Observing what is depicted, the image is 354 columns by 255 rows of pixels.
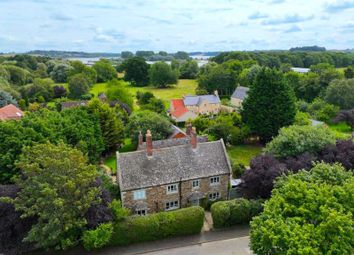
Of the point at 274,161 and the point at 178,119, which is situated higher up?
the point at 274,161

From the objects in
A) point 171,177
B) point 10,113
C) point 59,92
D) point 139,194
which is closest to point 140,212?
point 139,194

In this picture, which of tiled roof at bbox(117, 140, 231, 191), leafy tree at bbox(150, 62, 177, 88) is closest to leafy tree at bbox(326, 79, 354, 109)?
tiled roof at bbox(117, 140, 231, 191)

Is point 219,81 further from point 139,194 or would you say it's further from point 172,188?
point 139,194

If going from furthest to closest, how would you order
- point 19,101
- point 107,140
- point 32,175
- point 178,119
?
point 19,101 < point 178,119 < point 107,140 < point 32,175

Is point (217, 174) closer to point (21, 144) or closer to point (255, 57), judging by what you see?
point (21, 144)

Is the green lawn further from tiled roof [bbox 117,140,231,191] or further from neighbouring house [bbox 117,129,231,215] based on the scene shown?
neighbouring house [bbox 117,129,231,215]

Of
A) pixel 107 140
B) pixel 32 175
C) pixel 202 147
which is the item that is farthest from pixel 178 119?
pixel 32 175

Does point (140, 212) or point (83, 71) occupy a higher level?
point (83, 71)
